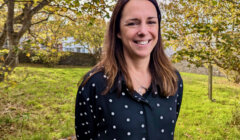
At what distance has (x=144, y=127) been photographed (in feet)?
5.02

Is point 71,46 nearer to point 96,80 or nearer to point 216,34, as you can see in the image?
point 216,34

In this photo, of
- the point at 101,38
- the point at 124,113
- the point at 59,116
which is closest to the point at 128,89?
the point at 124,113

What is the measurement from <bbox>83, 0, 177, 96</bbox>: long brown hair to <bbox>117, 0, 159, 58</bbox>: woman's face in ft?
0.23

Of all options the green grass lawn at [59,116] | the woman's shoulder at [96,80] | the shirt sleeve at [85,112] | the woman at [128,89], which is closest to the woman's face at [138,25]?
the woman at [128,89]

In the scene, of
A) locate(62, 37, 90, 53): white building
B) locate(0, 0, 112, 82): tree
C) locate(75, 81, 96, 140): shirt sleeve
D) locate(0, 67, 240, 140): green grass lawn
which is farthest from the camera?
locate(62, 37, 90, 53): white building

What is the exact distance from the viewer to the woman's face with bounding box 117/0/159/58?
1.58 metres

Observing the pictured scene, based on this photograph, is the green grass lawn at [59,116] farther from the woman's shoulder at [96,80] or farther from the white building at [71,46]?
the white building at [71,46]

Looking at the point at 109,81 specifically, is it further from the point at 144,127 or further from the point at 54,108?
the point at 54,108

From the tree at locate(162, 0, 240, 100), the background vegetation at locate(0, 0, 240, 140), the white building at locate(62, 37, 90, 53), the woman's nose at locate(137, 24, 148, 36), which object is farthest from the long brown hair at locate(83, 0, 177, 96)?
the white building at locate(62, 37, 90, 53)

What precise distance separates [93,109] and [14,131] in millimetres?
4268

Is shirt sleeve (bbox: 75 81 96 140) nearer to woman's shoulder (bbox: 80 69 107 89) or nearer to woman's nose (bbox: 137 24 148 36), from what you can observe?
woman's shoulder (bbox: 80 69 107 89)

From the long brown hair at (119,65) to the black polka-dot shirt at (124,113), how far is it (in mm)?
54

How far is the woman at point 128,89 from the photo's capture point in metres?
1.53

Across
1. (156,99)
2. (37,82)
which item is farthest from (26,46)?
(37,82)
